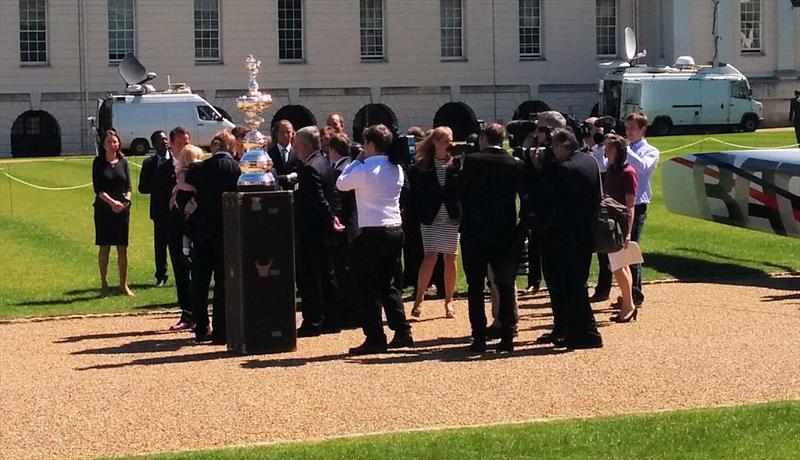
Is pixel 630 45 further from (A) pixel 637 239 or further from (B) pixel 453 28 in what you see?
(A) pixel 637 239

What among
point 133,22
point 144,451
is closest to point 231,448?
point 144,451

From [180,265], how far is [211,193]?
1.72 metres

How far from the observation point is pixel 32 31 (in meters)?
54.2

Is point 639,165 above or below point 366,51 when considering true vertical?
below

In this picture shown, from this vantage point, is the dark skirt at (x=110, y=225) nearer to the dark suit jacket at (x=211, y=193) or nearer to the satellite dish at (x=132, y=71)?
the dark suit jacket at (x=211, y=193)

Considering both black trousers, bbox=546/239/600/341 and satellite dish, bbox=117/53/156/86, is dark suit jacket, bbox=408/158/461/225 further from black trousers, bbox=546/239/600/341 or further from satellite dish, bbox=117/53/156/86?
satellite dish, bbox=117/53/156/86

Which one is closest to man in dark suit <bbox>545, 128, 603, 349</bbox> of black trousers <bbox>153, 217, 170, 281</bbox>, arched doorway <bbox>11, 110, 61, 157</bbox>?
black trousers <bbox>153, 217, 170, 281</bbox>

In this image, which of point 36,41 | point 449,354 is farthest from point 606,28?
point 449,354

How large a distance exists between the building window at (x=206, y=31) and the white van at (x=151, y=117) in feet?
21.7

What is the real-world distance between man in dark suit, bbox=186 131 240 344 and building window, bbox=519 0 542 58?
151 ft

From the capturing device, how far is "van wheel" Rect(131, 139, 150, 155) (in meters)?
48.0

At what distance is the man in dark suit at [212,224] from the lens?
1382 centimetres

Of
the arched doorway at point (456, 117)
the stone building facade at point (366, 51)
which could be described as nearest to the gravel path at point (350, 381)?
the stone building facade at point (366, 51)

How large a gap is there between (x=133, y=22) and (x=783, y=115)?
2465 centimetres
